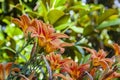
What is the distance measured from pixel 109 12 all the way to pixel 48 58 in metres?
1.05

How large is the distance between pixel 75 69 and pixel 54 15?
63 centimetres

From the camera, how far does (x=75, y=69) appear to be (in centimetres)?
115

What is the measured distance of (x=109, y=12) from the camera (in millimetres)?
2119

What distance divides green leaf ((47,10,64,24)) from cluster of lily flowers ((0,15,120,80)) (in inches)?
21.6

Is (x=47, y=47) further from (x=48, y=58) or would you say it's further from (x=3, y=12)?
(x=3, y=12)

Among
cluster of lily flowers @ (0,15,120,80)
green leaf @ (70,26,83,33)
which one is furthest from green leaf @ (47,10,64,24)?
cluster of lily flowers @ (0,15,120,80)

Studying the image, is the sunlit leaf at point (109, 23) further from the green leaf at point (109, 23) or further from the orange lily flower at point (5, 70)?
the orange lily flower at point (5, 70)

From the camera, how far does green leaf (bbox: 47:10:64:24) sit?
1.72 meters

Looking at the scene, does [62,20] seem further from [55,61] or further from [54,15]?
[55,61]

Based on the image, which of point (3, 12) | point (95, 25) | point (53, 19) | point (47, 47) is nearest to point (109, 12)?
point (95, 25)

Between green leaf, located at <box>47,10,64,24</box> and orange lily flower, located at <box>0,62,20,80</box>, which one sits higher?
green leaf, located at <box>47,10,64,24</box>

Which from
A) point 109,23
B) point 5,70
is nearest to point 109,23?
point 109,23

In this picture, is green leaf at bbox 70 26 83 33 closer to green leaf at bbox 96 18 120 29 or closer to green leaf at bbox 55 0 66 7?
green leaf at bbox 96 18 120 29

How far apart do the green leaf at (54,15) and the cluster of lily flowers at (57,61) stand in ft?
1.80
